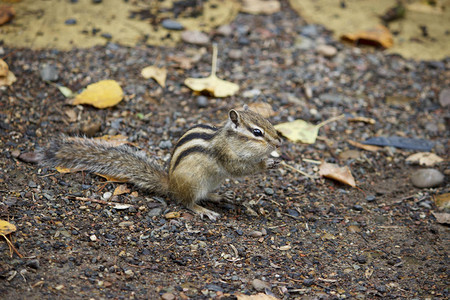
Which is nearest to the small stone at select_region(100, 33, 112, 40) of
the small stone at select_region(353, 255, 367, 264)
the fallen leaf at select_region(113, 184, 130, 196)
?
the fallen leaf at select_region(113, 184, 130, 196)

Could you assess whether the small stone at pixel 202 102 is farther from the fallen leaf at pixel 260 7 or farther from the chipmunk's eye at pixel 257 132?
the fallen leaf at pixel 260 7

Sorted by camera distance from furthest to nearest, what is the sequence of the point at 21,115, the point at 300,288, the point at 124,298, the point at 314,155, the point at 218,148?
the point at 314,155
the point at 21,115
the point at 218,148
the point at 300,288
the point at 124,298

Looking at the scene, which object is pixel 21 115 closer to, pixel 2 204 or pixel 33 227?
pixel 2 204

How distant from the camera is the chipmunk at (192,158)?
380 cm

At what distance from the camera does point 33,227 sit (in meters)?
3.29

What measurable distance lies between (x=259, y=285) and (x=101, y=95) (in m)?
2.62

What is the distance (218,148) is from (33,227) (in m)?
1.47

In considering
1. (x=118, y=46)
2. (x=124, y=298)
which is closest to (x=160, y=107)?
(x=118, y=46)

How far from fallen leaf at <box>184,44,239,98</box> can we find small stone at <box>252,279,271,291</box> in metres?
2.51

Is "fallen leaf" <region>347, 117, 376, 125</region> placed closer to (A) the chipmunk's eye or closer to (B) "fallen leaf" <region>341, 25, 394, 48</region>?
(B) "fallen leaf" <region>341, 25, 394, 48</region>

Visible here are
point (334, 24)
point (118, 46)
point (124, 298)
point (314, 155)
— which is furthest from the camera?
point (334, 24)

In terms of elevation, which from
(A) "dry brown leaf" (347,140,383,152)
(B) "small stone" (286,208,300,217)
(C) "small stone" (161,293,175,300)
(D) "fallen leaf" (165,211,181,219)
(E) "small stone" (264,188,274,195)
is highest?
(C) "small stone" (161,293,175,300)

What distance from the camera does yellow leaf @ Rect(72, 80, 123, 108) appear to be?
4750 millimetres

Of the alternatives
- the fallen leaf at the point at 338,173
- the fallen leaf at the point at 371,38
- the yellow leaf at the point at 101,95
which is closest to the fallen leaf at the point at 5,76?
the yellow leaf at the point at 101,95
